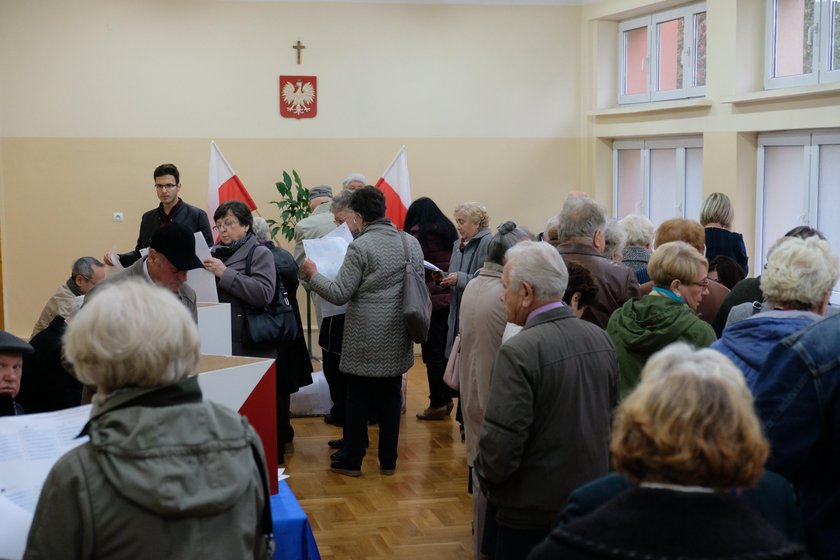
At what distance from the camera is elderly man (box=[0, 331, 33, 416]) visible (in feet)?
10.2

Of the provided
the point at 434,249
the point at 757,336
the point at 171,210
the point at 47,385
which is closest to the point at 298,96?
the point at 171,210

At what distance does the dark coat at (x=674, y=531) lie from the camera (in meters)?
1.42

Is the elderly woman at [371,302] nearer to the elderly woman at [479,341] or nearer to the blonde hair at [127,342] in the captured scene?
the elderly woman at [479,341]

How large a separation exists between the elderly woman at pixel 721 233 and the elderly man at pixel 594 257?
1929mm

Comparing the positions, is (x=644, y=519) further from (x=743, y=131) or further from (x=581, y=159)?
(x=581, y=159)

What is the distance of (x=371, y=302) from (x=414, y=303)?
25 centimetres

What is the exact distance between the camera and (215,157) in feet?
27.8

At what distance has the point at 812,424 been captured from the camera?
2.12 metres

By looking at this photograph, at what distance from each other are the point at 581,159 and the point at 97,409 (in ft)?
27.8

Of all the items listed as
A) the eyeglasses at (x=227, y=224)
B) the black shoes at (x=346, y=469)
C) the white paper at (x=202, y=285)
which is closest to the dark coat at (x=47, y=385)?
the white paper at (x=202, y=285)

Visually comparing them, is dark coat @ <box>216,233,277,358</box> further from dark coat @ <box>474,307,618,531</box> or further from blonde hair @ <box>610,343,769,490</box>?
blonde hair @ <box>610,343,769,490</box>

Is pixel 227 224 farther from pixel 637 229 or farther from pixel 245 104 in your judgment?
pixel 245 104

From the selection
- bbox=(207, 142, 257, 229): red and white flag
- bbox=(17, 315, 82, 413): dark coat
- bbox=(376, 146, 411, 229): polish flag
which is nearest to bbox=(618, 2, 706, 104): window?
bbox=(376, 146, 411, 229): polish flag

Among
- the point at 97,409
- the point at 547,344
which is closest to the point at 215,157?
the point at 547,344
